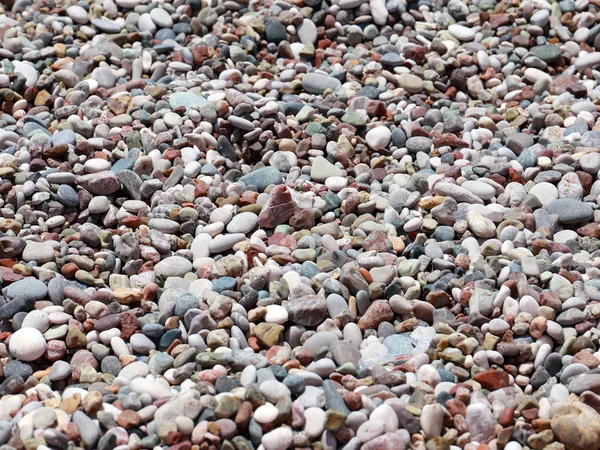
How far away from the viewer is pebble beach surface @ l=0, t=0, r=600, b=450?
207cm

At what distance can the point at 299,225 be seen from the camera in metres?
2.76

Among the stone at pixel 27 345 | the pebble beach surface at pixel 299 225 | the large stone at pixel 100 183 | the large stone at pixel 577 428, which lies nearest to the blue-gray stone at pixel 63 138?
the pebble beach surface at pixel 299 225

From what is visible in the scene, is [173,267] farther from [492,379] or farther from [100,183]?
[492,379]

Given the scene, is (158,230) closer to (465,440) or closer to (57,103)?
(57,103)

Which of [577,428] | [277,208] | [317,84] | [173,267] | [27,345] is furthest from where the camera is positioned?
[317,84]

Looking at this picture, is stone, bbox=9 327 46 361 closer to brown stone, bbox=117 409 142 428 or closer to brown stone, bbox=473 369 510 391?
brown stone, bbox=117 409 142 428

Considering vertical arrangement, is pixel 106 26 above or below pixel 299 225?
above

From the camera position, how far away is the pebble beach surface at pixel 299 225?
207 centimetres

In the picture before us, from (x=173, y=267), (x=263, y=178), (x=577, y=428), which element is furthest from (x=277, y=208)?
(x=577, y=428)

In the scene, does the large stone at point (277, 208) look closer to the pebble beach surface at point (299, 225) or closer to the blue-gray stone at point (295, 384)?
the pebble beach surface at point (299, 225)

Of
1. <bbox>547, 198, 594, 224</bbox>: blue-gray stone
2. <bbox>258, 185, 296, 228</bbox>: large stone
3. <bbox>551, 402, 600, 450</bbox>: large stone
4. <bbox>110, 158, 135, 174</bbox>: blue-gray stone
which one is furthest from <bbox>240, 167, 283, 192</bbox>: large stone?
<bbox>551, 402, 600, 450</bbox>: large stone

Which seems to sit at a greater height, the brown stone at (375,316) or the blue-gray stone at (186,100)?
the blue-gray stone at (186,100)

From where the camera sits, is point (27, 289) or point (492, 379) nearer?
point (492, 379)

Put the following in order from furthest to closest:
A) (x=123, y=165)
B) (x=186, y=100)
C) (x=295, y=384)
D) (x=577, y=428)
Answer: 1. (x=186, y=100)
2. (x=123, y=165)
3. (x=295, y=384)
4. (x=577, y=428)
